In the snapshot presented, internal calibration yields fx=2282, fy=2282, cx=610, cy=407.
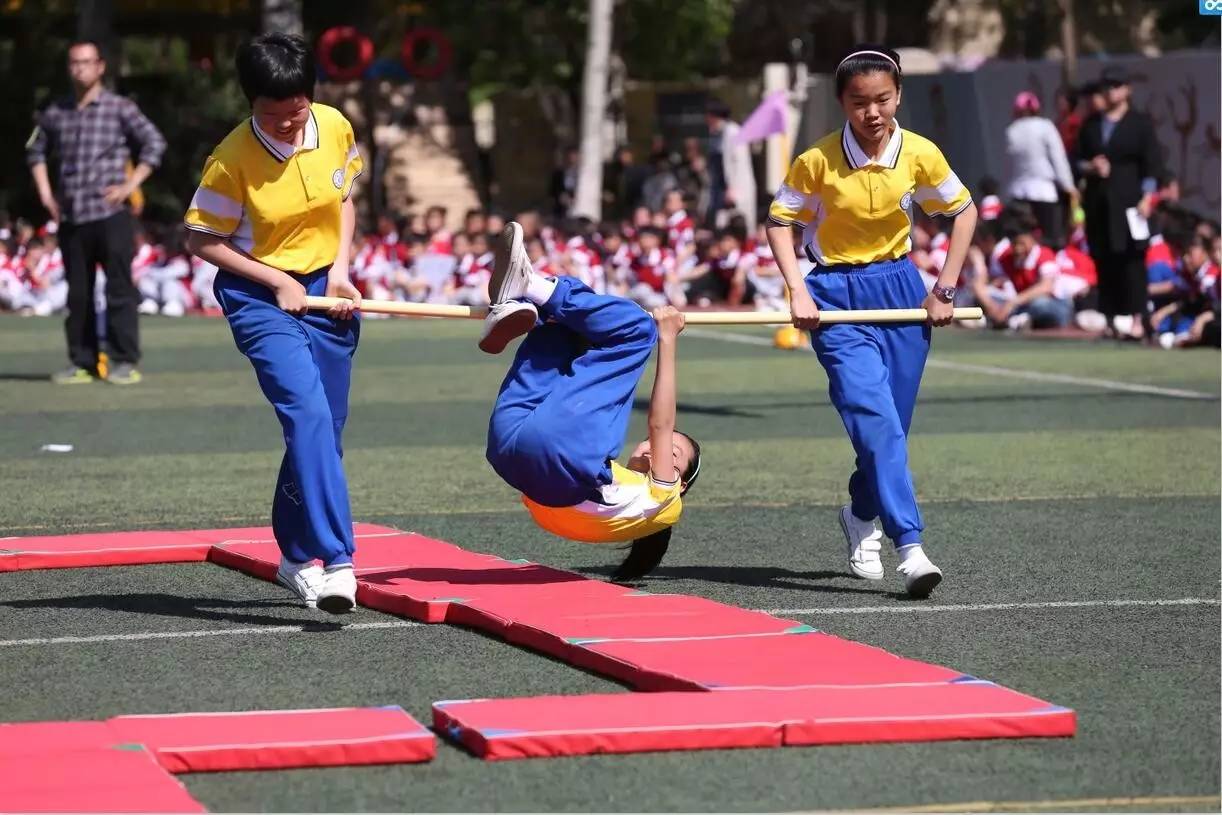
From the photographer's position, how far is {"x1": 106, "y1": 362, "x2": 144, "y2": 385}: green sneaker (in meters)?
16.3

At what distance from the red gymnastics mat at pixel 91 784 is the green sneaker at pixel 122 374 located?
1153cm

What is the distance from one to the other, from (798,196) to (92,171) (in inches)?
324

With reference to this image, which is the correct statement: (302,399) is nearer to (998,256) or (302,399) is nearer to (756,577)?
(756,577)

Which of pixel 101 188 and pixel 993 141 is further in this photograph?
pixel 993 141

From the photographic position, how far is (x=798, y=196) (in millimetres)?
7941

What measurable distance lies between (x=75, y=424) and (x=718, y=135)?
52.8 feet

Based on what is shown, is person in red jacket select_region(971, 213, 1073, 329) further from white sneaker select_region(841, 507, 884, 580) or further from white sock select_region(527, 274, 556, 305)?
white sock select_region(527, 274, 556, 305)

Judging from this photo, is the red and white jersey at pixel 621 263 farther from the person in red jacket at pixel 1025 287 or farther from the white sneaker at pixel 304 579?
the white sneaker at pixel 304 579

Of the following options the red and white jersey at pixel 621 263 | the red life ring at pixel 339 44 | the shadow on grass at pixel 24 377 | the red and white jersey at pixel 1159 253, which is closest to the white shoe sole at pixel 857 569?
the shadow on grass at pixel 24 377

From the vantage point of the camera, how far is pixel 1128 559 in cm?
844

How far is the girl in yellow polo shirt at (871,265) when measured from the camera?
25.2 ft

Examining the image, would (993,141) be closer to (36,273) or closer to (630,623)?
(36,273)

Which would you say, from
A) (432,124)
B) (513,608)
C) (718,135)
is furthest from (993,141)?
(513,608)

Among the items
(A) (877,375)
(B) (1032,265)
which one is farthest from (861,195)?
(B) (1032,265)
